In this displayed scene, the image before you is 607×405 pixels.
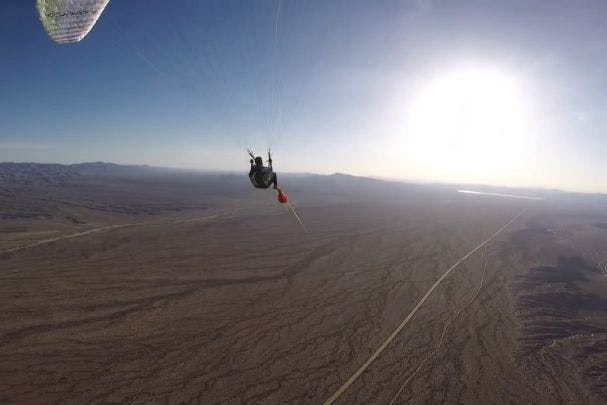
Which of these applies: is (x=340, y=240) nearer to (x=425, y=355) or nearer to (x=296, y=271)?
(x=296, y=271)

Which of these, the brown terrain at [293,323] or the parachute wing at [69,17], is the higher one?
the parachute wing at [69,17]

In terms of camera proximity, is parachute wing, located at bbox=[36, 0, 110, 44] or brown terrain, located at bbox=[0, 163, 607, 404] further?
brown terrain, located at bbox=[0, 163, 607, 404]

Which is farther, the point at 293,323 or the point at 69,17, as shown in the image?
the point at 293,323

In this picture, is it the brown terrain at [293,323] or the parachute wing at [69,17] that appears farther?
the brown terrain at [293,323]

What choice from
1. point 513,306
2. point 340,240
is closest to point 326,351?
point 513,306

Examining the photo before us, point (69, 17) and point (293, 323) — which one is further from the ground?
point (69, 17)
